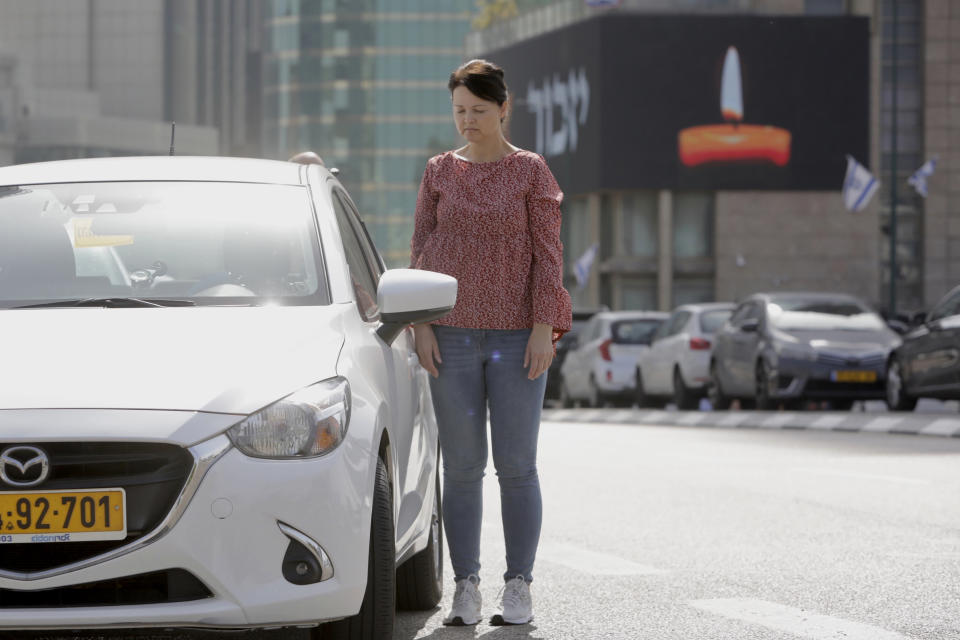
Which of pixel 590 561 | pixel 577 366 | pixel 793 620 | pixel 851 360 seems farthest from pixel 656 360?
pixel 793 620


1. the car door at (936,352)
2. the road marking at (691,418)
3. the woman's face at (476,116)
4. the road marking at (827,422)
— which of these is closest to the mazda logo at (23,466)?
the woman's face at (476,116)

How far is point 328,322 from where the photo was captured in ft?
16.9

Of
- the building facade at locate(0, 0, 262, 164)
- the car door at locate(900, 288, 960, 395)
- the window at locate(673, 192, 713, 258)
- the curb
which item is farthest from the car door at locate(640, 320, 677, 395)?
the building facade at locate(0, 0, 262, 164)

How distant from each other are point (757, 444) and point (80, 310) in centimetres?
1331

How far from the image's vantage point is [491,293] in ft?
20.2

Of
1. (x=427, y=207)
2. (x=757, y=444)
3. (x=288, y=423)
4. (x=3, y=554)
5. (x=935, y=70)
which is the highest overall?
(x=935, y=70)

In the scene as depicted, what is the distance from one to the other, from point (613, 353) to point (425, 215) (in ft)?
77.6

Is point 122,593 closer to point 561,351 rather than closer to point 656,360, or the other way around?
point 656,360

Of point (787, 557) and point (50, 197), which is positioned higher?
point (50, 197)

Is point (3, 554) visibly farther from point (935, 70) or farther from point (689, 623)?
point (935, 70)

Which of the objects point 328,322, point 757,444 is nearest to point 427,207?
point 328,322

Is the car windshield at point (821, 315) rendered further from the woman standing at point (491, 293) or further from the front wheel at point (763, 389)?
the woman standing at point (491, 293)

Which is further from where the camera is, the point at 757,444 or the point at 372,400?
the point at 757,444

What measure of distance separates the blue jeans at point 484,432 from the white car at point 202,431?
1.47 feet
